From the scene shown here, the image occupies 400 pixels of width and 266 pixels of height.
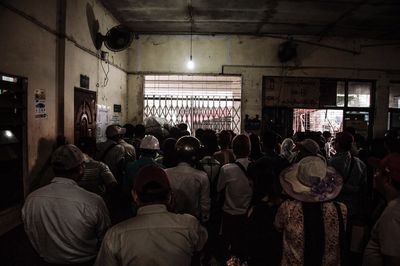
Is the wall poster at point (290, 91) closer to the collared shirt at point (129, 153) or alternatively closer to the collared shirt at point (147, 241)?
the collared shirt at point (129, 153)

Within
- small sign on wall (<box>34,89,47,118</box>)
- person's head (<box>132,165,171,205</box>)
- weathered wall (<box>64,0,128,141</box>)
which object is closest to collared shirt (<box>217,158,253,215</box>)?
person's head (<box>132,165,171,205</box>)

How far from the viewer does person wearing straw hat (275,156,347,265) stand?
80.2 inches

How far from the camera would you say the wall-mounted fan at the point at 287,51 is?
29.6 ft

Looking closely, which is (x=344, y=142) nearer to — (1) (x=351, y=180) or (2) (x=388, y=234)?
(1) (x=351, y=180)

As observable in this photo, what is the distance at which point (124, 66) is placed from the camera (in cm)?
901

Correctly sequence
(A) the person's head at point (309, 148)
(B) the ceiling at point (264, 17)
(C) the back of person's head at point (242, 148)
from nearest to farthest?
(C) the back of person's head at point (242, 148), (A) the person's head at point (309, 148), (B) the ceiling at point (264, 17)

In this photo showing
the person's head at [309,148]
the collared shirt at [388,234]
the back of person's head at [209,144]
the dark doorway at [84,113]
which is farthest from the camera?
the dark doorway at [84,113]

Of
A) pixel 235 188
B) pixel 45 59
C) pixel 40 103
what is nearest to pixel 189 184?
pixel 235 188

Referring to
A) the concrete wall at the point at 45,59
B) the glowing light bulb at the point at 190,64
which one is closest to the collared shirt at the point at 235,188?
the concrete wall at the point at 45,59

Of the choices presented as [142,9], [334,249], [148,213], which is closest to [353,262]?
[334,249]

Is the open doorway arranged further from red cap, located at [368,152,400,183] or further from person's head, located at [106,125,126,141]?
red cap, located at [368,152,400,183]

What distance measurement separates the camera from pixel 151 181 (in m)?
1.81

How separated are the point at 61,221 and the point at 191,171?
132 cm

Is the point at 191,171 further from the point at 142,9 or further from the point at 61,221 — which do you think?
the point at 142,9
